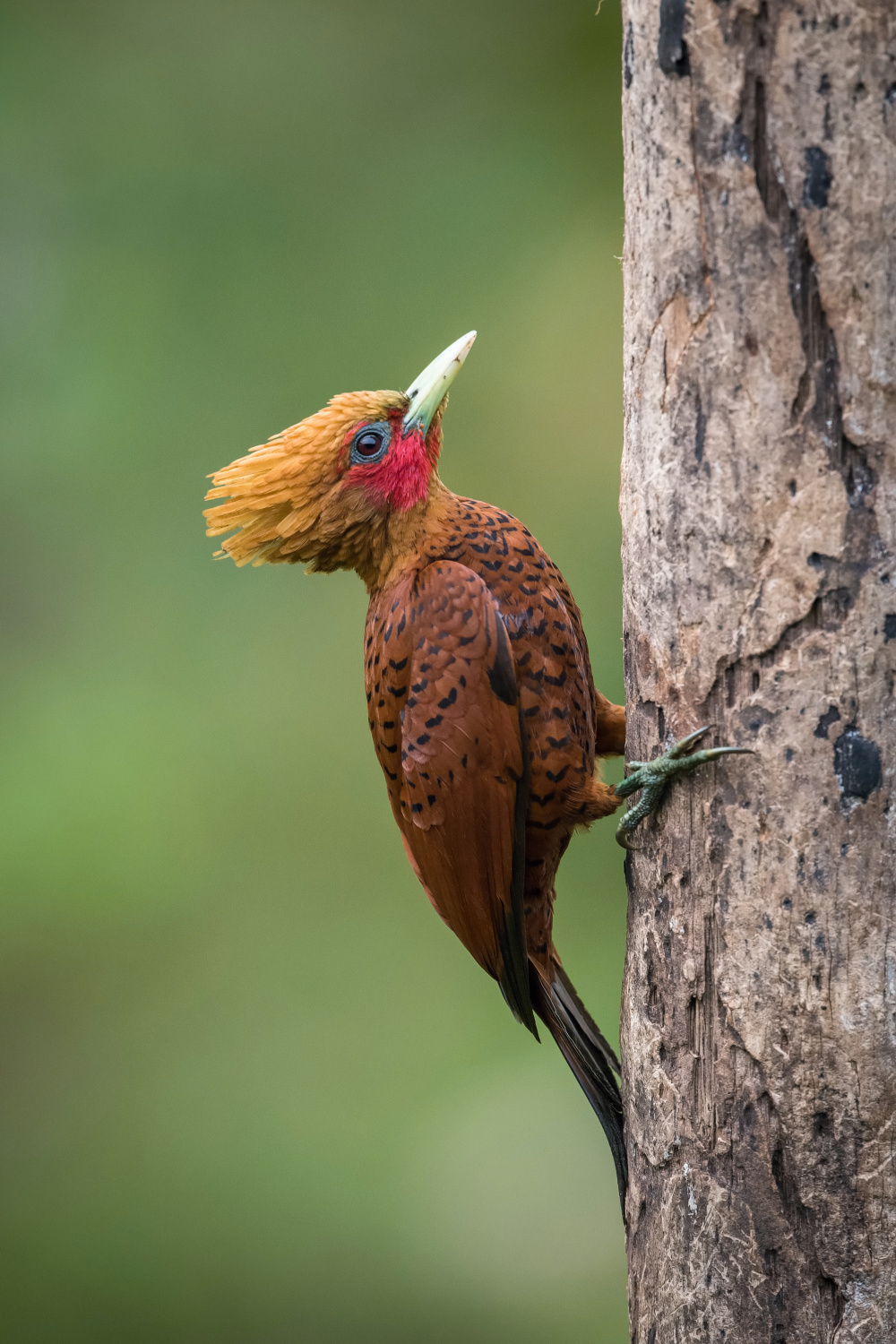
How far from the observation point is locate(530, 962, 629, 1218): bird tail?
1916 millimetres

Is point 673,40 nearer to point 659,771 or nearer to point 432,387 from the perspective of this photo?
point 432,387

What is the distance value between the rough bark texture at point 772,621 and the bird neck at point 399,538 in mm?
567

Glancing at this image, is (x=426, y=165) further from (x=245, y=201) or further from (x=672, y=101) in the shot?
(x=672, y=101)

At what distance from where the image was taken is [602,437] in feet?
12.6

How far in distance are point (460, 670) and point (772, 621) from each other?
59 cm

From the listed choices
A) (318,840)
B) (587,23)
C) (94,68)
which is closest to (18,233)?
(94,68)

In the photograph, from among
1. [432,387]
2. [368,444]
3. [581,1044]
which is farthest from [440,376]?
[581,1044]

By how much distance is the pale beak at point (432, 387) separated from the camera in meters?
2.04

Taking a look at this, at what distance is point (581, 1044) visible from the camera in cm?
196

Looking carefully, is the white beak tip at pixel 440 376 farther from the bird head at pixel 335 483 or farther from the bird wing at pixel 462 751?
the bird wing at pixel 462 751

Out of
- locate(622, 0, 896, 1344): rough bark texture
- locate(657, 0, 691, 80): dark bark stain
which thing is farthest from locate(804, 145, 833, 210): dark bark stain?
locate(657, 0, 691, 80): dark bark stain

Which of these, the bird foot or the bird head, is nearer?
the bird foot

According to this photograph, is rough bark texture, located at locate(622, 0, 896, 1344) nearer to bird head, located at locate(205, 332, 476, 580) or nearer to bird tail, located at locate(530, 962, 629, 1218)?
bird tail, located at locate(530, 962, 629, 1218)

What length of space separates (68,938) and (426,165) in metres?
3.03
